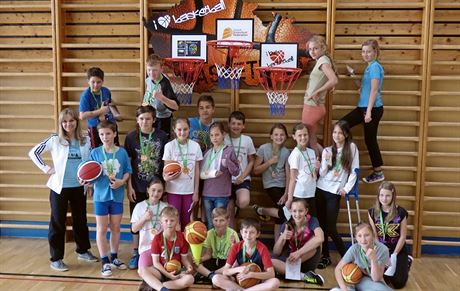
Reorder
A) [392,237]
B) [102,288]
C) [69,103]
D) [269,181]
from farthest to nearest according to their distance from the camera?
1. [69,103]
2. [269,181]
3. [392,237]
4. [102,288]

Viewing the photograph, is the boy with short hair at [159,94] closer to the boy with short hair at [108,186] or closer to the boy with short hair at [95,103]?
the boy with short hair at [95,103]

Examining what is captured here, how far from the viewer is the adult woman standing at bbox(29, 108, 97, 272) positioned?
4996mm

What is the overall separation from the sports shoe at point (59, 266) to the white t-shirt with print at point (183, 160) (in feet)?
4.49

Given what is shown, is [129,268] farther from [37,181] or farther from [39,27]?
[39,27]

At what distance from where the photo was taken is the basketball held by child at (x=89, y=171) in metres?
4.75

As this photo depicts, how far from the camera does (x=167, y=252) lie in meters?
4.51

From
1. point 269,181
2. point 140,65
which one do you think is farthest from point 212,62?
point 269,181

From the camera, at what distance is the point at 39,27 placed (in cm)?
601

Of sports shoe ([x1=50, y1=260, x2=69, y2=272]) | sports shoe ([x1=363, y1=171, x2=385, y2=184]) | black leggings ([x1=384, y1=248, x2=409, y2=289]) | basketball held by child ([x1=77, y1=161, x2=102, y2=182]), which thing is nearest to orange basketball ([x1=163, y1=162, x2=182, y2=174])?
basketball held by child ([x1=77, y1=161, x2=102, y2=182])

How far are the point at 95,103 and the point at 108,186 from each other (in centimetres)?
107

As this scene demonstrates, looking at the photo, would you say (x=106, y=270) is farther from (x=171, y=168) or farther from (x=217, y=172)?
(x=217, y=172)

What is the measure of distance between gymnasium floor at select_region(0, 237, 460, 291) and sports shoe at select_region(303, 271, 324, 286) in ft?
0.22

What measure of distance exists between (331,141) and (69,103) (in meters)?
3.26

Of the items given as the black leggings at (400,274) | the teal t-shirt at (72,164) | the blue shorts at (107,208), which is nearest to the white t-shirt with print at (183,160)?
the blue shorts at (107,208)
